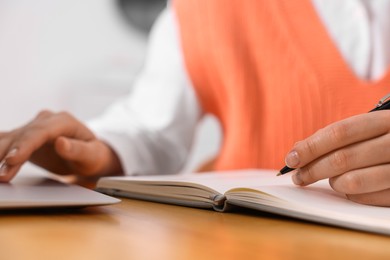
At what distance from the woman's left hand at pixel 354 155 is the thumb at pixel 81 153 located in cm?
39

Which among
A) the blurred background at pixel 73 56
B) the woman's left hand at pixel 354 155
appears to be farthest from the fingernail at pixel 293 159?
the blurred background at pixel 73 56

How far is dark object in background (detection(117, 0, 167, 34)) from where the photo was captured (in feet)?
8.08

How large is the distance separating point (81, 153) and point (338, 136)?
448mm

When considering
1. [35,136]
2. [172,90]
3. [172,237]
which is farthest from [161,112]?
[172,237]

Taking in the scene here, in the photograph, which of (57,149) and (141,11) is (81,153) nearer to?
(57,149)

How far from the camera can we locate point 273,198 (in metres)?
0.54

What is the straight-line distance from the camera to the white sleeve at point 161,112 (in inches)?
45.3

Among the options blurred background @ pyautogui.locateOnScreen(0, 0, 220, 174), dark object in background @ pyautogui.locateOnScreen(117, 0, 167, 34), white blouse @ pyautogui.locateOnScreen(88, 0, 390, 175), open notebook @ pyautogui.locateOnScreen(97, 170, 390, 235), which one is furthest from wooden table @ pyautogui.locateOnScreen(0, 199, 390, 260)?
dark object in background @ pyautogui.locateOnScreen(117, 0, 167, 34)

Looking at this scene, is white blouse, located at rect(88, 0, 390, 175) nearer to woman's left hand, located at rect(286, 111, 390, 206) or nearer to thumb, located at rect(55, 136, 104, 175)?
thumb, located at rect(55, 136, 104, 175)

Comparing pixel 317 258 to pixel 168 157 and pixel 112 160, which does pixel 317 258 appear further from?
pixel 168 157

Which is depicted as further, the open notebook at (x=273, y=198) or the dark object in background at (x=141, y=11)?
the dark object in background at (x=141, y=11)

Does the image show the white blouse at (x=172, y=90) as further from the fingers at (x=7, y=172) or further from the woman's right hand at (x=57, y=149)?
the fingers at (x=7, y=172)

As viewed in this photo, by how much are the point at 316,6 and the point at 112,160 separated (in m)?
0.46

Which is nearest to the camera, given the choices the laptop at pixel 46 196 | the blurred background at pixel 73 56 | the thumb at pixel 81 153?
the laptop at pixel 46 196
